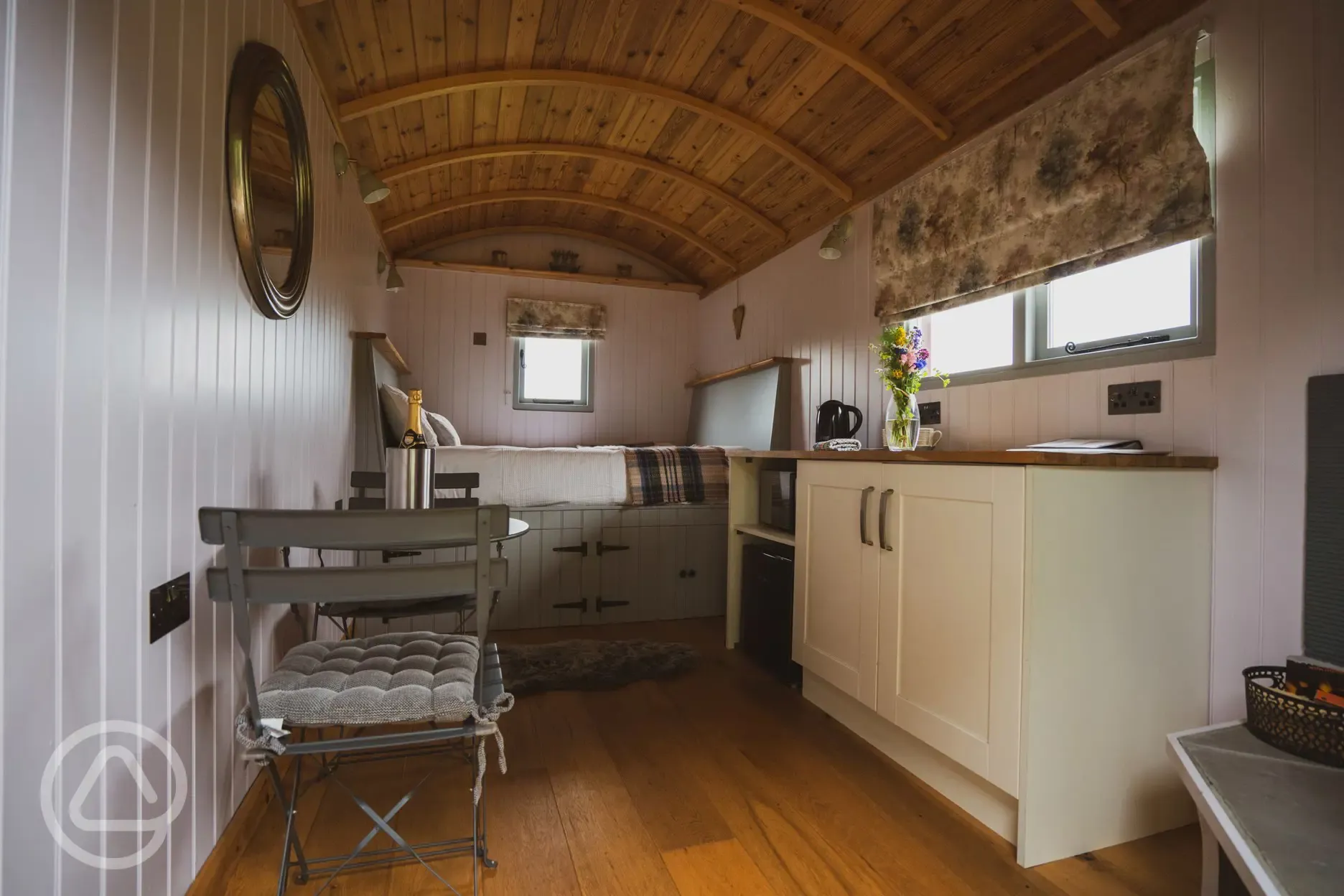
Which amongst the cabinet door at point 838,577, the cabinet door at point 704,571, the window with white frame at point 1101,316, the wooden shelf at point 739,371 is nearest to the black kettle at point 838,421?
the window with white frame at point 1101,316

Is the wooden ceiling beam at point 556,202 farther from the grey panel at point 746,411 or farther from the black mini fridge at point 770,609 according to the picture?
the black mini fridge at point 770,609

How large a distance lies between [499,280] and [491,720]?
4637mm

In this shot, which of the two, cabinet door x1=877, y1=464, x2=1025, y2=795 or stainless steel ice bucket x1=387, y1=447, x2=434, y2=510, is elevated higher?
stainless steel ice bucket x1=387, y1=447, x2=434, y2=510

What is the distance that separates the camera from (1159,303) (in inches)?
73.4

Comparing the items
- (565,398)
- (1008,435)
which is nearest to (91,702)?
(1008,435)

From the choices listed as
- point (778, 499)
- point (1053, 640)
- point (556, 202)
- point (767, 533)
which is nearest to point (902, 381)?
point (778, 499)

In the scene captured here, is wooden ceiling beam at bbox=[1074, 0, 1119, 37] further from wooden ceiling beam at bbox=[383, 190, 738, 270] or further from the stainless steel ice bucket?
wooden ceiling beam at bbox=[383, 190, 738, 270]

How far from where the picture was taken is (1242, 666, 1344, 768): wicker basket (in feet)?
4.08

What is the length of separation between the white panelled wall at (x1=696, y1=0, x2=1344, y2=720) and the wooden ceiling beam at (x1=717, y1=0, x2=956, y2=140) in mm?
925

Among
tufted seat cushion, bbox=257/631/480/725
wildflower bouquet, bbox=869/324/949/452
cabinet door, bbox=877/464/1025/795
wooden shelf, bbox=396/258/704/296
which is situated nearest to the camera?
tufted seat cushion, bbox=257/631/480/725

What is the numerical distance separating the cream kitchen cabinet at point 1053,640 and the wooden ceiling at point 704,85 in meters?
1.47

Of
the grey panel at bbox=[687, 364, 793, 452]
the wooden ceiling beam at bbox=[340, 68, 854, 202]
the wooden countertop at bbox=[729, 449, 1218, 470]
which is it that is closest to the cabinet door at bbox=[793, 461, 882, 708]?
the wooden countertop at bbox=[729, 449, 1218, 470]

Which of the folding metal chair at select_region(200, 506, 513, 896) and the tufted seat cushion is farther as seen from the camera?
the tufted seat cushion

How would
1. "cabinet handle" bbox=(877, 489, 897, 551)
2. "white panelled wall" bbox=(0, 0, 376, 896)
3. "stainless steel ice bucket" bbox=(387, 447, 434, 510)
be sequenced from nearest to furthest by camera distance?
"white panelled wall" bbox=(0, 0, 376, 896) < "stainless steel ice bucket" bbox=(387, 447, 434, 510) < "cabinet handle" bbox=(877, 489, 897, 551)
